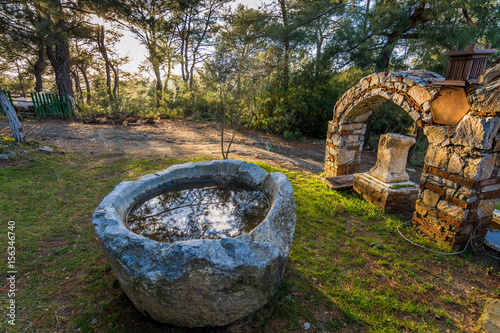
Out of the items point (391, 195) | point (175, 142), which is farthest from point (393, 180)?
point (175, 142)

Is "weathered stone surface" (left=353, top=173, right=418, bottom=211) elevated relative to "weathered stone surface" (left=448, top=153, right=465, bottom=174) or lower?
lower

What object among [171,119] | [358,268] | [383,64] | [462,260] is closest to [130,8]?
[171,119]

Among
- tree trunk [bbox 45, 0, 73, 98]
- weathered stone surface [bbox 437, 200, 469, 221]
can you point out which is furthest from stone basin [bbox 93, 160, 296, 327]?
tree trunk [bbox 45, 0, 73, 98]

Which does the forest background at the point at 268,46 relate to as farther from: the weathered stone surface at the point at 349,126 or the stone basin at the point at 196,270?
the stone basin at the point at 196,270

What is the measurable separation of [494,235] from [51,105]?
14.7 meters

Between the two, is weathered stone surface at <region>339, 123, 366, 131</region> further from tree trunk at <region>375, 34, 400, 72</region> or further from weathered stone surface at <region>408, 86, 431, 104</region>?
tree trunk at <region>375, 34, 400, 72</region>

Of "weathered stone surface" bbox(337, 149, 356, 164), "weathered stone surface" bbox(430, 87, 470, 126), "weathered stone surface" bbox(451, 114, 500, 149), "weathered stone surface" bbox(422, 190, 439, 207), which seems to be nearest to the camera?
"weathered stone surface" bbox(451, 114, 500, 149)

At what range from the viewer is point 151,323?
2125 mm

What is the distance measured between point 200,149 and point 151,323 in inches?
223

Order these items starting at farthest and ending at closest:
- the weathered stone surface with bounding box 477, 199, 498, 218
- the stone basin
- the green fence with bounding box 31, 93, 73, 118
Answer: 1. the green fence with bounding box 31, 93, 73, 118
2. the weathered stone surface with bounding box 477, 199, 498, 218
3. the stone basin

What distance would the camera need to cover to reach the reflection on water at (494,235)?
3.53 m

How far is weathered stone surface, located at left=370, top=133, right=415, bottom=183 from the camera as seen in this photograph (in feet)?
14.2

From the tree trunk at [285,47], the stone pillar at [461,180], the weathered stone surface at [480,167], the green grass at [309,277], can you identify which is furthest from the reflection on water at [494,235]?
the tree trunk at [285,47]

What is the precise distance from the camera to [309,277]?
2.80 meters
